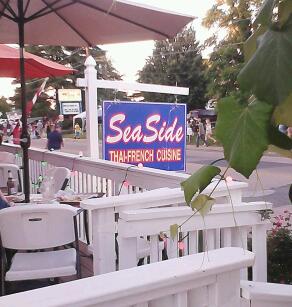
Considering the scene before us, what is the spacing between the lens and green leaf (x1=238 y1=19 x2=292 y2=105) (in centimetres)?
56

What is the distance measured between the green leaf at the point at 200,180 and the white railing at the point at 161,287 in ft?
1.76

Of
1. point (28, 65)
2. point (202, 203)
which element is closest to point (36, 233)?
point (202, 203)

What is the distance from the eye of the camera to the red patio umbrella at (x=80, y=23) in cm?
413

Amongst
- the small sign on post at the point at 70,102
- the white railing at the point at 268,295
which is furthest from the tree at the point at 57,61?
the white railing at the point at 268,295

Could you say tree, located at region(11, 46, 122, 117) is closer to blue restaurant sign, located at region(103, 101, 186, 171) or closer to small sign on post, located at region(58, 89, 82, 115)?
small sign on post, located at region(58, 89, 82, 115)

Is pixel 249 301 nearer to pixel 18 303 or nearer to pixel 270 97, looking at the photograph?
pixel 18 303

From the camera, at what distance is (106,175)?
470 centimetres

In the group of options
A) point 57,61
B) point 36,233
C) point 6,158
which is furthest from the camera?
point 57,61

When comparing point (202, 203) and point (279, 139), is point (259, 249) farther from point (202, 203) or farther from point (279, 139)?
point (279, 139)

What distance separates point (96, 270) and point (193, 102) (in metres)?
46.7

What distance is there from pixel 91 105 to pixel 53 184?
1.39 m

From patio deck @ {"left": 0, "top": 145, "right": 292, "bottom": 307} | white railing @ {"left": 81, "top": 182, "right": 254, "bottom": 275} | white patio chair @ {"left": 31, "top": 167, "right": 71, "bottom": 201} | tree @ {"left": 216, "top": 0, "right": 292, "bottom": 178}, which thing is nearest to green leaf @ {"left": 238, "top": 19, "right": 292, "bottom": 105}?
A: tree @ {"left": 216, "top": 0, "right": 292, "bottom": 178}

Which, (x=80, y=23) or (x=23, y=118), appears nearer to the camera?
(x=23, y=118)

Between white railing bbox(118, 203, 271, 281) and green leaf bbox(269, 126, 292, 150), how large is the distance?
1482mm
